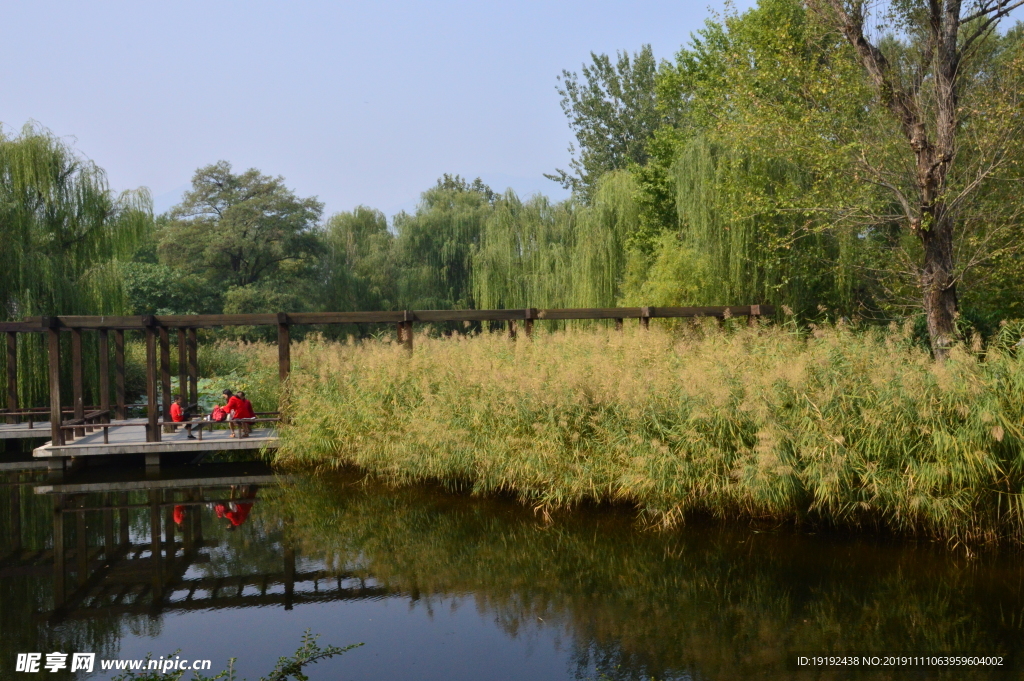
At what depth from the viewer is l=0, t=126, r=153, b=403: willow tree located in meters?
15.0

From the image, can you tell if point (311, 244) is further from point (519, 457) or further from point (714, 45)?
point (519, 457)

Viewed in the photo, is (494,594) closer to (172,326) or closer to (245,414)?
(245,414)

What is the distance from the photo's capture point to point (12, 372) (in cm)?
1452

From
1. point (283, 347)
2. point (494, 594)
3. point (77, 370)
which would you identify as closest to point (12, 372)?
point (77, 370)

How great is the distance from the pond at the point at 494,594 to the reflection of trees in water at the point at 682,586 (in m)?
0.02

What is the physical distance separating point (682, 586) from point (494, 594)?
1504 mm

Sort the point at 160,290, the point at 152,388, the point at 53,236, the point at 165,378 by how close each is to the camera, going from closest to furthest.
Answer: the point at 152,388 → the point at 165,378 → the point at 53,236 → the point at 160,290

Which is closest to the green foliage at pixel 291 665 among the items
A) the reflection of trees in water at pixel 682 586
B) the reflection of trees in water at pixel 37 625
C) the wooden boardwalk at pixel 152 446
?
the reflection of trees in water at pixel 37 625

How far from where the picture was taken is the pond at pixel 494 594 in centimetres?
549

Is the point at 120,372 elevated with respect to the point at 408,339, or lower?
lower

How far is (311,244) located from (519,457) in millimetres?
23122

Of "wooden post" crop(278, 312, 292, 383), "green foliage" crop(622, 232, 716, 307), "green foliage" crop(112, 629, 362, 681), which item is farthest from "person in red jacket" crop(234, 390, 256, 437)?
"green foliage" crop(622, 232, 716, 307)

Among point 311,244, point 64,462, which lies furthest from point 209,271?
point 64,462

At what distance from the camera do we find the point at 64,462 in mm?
12352
